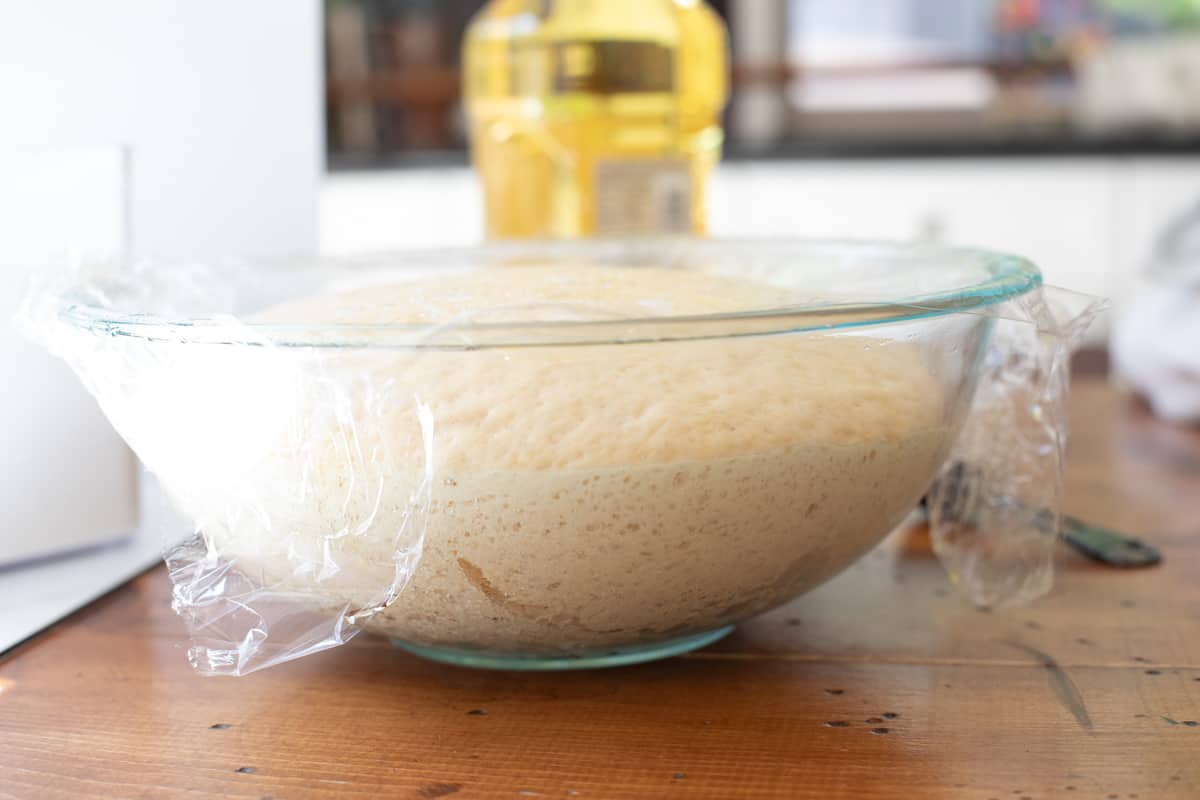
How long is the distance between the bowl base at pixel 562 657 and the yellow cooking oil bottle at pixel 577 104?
1.72 ft

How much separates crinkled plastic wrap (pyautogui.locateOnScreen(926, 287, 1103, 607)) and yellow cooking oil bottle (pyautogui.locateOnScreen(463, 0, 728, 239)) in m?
0.43

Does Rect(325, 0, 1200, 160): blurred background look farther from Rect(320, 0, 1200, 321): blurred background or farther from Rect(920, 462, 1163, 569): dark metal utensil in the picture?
Rect(920, 462, 1163, 569): dark metal utensil

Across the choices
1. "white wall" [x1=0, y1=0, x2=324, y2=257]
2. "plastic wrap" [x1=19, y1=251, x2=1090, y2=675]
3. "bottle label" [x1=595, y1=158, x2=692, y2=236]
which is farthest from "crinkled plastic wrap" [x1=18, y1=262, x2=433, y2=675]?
"bottle label" [x1=595, y1=158, x2=692, y2=236]

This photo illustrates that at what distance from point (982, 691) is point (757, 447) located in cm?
12

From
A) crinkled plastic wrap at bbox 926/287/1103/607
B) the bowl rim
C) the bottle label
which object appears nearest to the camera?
the bowl rim

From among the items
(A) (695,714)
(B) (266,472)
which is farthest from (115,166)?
(A) (695,714)

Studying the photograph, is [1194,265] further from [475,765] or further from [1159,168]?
[1159,168]

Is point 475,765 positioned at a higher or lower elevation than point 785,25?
lower

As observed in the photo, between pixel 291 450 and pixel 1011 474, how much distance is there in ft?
0.94

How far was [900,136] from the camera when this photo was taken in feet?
9.21

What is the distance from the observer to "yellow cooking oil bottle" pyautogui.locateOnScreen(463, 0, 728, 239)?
0.94 meters

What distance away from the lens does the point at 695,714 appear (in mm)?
380

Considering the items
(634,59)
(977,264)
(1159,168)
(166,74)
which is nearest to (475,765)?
(977,264)

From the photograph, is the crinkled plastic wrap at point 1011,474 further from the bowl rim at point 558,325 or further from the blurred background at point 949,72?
the blurred background at point 949,72
